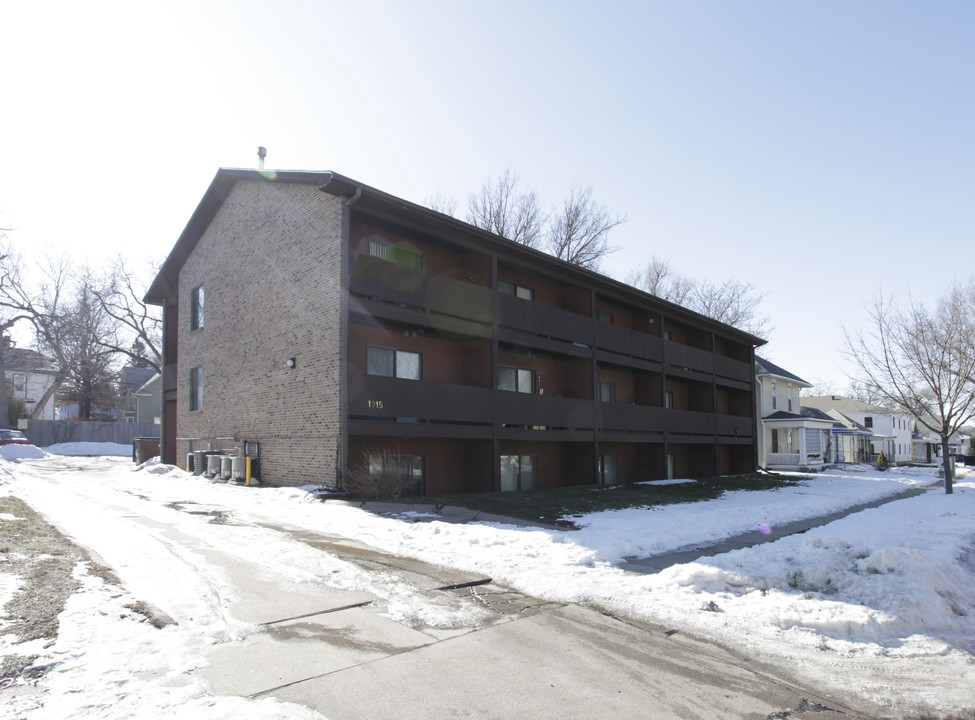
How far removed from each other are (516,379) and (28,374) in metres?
60.7

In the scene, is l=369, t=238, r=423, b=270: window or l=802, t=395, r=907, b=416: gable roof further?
l=802, t=395, r=907, b=416: gable roof

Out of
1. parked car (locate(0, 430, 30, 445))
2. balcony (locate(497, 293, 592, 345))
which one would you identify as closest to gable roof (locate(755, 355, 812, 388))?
balcony (locate(497, 293, 592, 345))

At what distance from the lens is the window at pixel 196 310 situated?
22.9 metres

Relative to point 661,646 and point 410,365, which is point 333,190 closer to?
point 410,365

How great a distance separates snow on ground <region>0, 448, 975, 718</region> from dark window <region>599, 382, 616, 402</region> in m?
11.2

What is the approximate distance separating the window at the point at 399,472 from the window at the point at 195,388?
9681mm

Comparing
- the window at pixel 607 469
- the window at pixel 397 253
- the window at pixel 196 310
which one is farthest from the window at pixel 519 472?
the window at pixel 196 310

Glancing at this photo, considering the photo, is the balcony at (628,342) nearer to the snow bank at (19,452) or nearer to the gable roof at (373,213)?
the gable roof at (373,213)

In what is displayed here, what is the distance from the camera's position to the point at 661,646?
5.36 m

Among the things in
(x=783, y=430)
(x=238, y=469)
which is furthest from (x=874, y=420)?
(x=238, y=469)

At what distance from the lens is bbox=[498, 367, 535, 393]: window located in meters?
20.1

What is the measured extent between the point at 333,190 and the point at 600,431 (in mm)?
12016

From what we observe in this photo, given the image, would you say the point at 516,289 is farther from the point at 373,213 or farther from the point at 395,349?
the point at 373,213

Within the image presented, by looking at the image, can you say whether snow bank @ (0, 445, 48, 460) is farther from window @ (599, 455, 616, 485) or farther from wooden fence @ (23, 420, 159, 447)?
window @ (599, 455, 616, 485)
